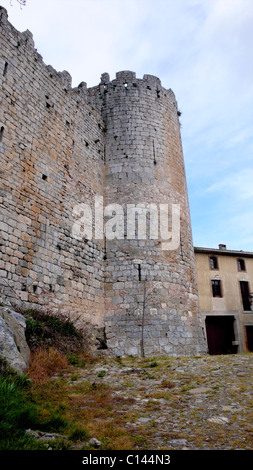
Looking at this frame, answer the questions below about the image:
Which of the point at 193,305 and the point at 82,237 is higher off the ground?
the point at 82,237

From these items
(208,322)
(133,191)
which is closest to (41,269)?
(133,191)

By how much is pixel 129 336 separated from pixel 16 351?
534 cm

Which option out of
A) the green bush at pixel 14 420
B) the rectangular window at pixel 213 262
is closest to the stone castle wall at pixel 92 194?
the green bush at pixel 14 420

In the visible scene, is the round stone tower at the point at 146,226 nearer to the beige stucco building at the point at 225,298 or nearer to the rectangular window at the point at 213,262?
the beige stucco building at the point at 225,298

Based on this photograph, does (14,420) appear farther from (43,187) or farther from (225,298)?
(225,298)

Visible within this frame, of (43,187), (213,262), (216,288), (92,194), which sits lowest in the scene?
(216,288)

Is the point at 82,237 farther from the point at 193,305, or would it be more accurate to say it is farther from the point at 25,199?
the point at 193,305

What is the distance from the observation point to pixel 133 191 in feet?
40.3

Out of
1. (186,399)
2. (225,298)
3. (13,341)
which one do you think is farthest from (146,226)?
(225,298)

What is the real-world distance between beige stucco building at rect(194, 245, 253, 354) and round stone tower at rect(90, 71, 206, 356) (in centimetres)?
652

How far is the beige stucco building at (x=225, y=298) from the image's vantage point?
18.5m

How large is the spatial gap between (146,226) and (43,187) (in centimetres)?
389

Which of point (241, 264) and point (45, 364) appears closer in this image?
point (45, 364)

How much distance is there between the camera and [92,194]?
11.9 meters
